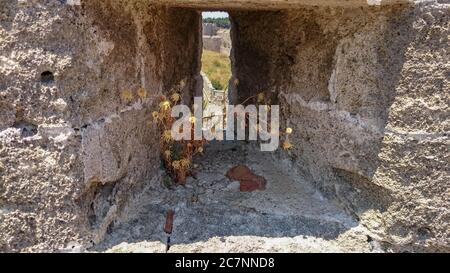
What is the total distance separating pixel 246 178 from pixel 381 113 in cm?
63

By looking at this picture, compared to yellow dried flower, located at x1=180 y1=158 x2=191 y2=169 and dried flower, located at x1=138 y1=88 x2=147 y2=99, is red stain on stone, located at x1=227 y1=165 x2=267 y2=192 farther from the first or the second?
dried flower, located at x1=138 y1=88 x2=147 y2=99

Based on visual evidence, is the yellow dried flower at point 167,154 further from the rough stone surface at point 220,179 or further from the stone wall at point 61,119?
the stone wall at point 61,119

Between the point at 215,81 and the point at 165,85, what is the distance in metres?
7.98

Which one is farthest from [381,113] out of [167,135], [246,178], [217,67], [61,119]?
[217,67]

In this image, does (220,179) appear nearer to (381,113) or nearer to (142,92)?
(142,92)

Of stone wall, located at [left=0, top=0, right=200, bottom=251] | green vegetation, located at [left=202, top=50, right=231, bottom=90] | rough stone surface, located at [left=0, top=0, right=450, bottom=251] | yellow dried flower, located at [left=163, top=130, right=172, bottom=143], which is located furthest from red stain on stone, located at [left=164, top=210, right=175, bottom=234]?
green vegetation, located at [left=202, top=50, right=231, bottom=90]

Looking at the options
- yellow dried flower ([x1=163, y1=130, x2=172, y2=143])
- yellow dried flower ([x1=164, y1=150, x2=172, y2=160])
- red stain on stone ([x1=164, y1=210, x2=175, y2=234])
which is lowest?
red stain on stone ([x1=164, y1=210, x2=175, y2=234])

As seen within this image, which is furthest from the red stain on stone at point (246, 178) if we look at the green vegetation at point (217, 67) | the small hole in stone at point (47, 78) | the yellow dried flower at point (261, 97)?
the green vegetation at point (217, 67)

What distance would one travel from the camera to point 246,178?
189 cm

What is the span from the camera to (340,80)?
1.58 m

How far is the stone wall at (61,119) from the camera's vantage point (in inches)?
49.4

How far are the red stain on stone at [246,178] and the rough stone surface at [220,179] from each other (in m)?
0.06

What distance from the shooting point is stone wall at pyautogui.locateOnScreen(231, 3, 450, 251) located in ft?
4.55
